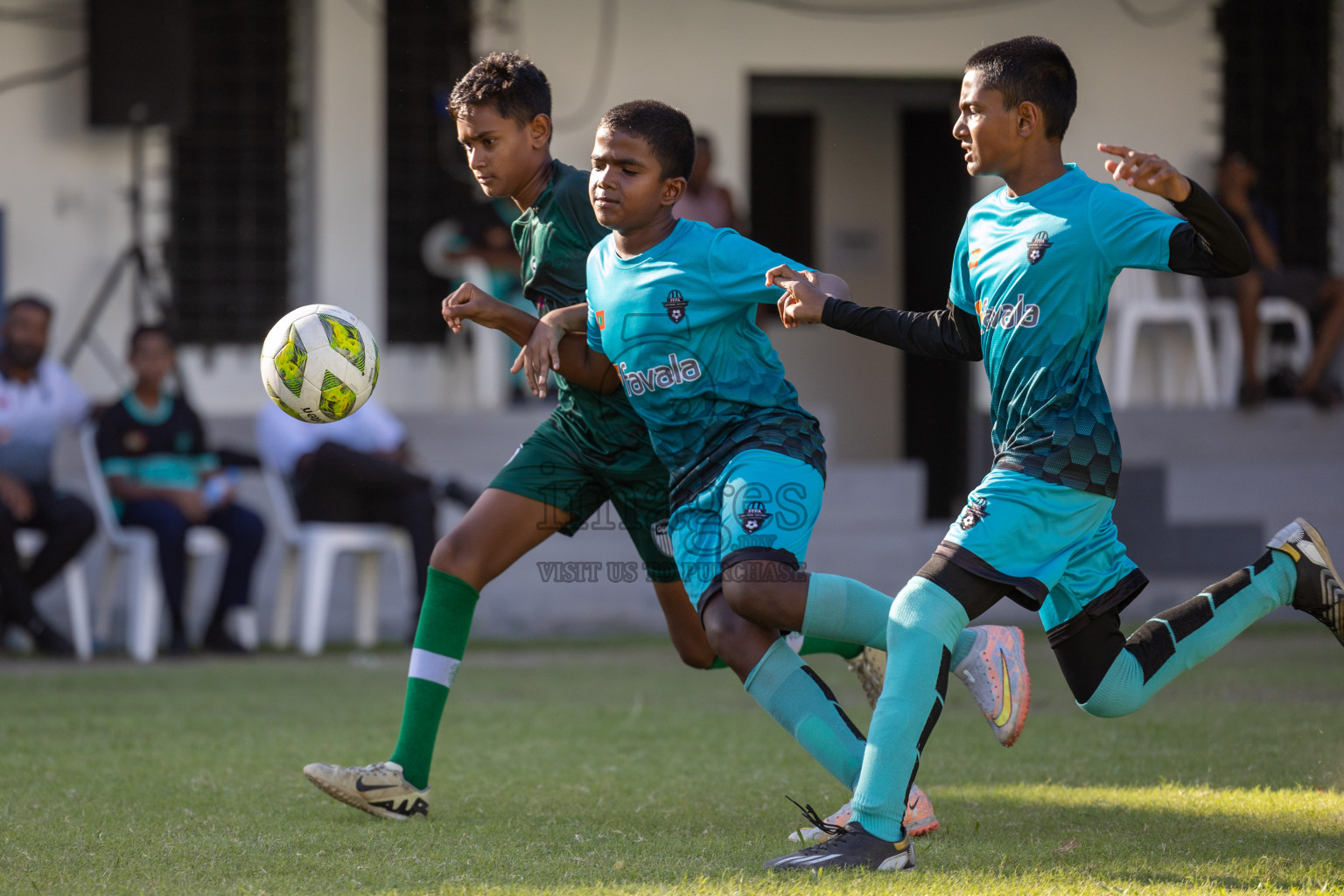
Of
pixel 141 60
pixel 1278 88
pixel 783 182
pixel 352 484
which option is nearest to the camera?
pixel 352 484

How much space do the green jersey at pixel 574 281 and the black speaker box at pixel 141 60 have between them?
6555 mm

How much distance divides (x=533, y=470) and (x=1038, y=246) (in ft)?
5.11

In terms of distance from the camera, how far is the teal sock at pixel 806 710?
3518mm

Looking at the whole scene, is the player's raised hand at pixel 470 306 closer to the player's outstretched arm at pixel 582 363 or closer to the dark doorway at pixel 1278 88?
the player's outstretched arm at pixel 582 363

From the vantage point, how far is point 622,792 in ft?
14.9

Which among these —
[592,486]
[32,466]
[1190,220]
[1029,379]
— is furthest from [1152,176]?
[32,466]

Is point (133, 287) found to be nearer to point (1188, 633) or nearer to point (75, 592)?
point (75, 592)

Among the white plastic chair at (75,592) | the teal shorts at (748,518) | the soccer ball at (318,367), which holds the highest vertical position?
the soccer ball at (318,367)

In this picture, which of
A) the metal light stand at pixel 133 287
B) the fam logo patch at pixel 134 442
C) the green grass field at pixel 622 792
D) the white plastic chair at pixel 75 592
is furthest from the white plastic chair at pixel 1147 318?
the white plastic chair at pixel 75 592

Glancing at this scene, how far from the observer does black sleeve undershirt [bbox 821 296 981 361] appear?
11.8ft

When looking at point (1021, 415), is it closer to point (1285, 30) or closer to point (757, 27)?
point (757, 27)

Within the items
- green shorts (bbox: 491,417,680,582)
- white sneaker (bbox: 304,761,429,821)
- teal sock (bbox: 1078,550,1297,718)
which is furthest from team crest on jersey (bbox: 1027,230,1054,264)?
white sneaker (bbox: 304,761,429,821)

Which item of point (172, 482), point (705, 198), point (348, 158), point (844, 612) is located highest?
point (348, 158)

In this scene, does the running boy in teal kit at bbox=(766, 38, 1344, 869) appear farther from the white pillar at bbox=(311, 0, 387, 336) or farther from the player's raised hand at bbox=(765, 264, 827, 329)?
the white pillar at bbox=(311, 0, 387, 336)
